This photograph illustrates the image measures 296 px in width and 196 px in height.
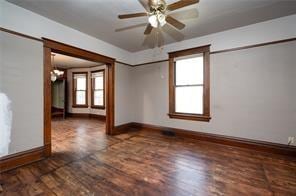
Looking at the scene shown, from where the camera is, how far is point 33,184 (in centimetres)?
190

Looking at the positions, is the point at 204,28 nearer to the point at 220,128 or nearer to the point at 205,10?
the point at 205,10

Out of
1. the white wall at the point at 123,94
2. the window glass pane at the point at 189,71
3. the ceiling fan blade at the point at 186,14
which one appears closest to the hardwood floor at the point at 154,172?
the white wall at the point at 123,94

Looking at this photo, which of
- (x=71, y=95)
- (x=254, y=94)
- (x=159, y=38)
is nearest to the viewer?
(x=254, y=94)

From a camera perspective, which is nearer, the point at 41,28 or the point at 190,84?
the point at 41,28

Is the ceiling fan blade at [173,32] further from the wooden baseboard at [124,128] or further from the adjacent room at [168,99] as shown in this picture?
the wooden baseboard at [124,128]

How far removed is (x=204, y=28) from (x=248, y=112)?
204 centimetres

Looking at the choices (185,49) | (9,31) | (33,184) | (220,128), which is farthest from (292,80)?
(9,31)

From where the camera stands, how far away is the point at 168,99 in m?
4.30

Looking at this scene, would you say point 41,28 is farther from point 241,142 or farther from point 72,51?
point 241,142

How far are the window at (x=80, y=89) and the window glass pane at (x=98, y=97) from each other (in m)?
0.65

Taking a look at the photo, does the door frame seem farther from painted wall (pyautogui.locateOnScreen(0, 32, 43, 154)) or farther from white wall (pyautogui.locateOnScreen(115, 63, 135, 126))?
white wall (pyautogui.locateOnScreen(115, 63, 135, 126))

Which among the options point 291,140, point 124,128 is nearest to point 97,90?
point 124,128

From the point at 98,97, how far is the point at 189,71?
4705 mm

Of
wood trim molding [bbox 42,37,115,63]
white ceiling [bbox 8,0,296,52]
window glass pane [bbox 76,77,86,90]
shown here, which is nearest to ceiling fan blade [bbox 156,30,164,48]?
white ceiling [bbox 8,0,296,52]
